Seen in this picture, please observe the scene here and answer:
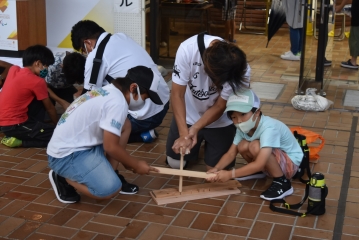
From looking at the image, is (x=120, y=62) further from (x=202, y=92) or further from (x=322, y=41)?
(x=322, y=41)

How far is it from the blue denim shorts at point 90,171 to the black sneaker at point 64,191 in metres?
0.16

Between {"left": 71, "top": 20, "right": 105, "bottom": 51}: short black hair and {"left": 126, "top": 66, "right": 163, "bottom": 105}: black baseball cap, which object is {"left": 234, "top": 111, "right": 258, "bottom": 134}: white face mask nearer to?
{"left": 126, "top": 66, "right": 163, "bottom": 105}: black baseball cap

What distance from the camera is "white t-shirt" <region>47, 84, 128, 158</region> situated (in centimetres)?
328

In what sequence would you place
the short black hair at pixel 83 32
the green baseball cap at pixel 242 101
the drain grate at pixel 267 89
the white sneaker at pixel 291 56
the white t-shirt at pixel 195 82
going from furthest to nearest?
1. the white sneaker at pixel 291 56
2. the drain grate at pixel 267 89
3. the short black hair at pixel 83 32
4. the white t-shirt at pixel 195 82
5. the green baseball cap at pixel 242 101

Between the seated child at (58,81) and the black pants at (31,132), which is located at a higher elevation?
the seated child at (58,81)

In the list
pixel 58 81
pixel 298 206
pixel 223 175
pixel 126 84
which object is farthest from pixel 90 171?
pixel 58 81

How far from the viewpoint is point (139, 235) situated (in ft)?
10.6

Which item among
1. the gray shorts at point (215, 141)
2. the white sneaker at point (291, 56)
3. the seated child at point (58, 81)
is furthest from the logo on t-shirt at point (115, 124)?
the white sneaker at point (291, 56)

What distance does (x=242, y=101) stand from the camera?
3.54 meters

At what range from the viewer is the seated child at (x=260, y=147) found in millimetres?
3559

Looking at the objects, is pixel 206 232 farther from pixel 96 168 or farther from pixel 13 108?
pixel 13 108

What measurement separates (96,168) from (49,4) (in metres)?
3.90

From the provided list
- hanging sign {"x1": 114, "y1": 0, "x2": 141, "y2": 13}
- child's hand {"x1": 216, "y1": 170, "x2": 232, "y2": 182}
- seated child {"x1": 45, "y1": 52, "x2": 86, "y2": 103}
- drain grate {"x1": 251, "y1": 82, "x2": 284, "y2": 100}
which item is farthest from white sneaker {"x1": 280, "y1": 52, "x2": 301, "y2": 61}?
child's hand {"x1": 216, "y1": 170, "x2": 232, "y2": 182}

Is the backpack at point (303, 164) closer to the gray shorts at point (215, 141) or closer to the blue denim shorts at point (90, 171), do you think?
the gray shorts at point (215, 141)
